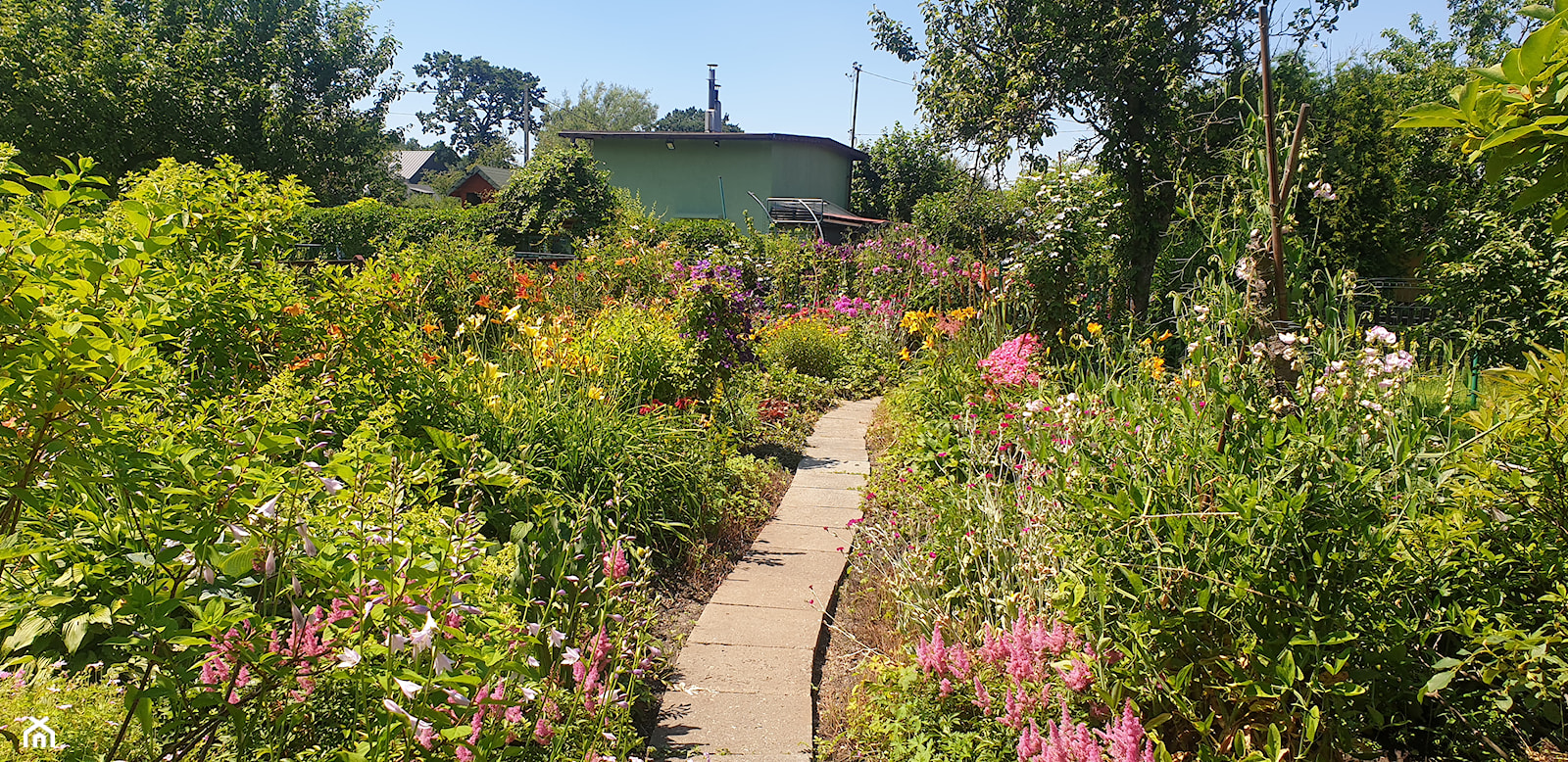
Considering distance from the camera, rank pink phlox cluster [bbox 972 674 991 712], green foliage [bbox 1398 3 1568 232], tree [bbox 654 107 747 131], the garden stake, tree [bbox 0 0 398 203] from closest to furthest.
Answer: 1. green foliage [bbox 1398 3 1568 232]
2. the garden stake
3. pink phlox cluster [bbox 972 674 991 712]
4. tree [bbox 0 0 398 203]
5. tree [bbox 654 107 747 131]

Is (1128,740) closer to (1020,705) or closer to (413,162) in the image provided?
(1020,705)

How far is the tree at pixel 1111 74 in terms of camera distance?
27.5 ft

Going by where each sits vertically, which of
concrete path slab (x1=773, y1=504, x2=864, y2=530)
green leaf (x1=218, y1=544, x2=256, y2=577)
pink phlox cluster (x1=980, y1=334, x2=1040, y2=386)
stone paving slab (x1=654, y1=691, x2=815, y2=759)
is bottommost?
stone paving slab (x1=654, y1=691, x2=815, y2=759)

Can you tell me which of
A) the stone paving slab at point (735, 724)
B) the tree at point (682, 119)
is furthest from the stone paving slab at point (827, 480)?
the tree at point (682, 119)

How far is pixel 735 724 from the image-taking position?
2656 mm

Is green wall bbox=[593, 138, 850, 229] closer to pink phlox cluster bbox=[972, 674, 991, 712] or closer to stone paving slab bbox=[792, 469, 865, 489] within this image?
stone paving slab bbox=[792, 469, 865, 489]

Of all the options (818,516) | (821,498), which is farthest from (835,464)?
(818,516)

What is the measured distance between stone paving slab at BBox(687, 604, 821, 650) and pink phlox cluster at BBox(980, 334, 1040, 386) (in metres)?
1.62

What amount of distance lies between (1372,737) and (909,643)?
1250mm

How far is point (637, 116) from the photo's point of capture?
175ft

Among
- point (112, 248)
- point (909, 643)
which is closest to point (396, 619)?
point (112, 248)

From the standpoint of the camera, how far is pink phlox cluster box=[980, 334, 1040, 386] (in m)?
4.29

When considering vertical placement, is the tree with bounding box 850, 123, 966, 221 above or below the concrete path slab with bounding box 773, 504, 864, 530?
above

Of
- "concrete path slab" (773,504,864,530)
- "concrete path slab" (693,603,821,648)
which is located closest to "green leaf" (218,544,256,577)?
"concrete path slab" (693,603,821,648)
